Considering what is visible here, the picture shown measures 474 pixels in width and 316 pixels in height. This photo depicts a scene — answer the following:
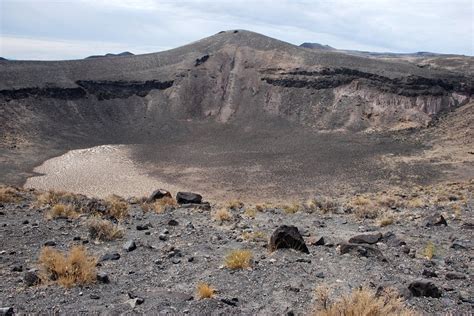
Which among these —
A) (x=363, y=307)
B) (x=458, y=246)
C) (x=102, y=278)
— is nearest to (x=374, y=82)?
Result: (x=458, y=246)

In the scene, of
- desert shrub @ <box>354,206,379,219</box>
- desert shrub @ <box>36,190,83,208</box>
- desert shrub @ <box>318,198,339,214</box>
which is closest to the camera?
desert shrub @ <box>36,190,83,208</box>

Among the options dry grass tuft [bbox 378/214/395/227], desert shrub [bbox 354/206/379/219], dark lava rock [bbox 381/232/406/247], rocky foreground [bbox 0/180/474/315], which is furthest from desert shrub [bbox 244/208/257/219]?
dark lava rock [bbox 381/232/406/247]

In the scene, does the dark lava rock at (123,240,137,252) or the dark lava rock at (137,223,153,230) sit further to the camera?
the dark lava rock at (137,223,153,230)

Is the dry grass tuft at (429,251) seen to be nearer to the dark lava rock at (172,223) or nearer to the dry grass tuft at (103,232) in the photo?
the dark lava rock at (172,223)

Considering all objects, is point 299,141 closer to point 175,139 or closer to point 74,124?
point 175,139

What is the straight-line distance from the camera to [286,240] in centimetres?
1067

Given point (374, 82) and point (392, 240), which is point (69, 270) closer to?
point (392, 240)

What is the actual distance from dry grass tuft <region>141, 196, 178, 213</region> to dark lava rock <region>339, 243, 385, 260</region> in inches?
299

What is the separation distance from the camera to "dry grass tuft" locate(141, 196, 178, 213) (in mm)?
16770

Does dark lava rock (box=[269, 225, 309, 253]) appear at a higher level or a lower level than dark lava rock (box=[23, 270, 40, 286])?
lower

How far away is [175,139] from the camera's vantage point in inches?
2159

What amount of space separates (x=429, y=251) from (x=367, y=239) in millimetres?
1610

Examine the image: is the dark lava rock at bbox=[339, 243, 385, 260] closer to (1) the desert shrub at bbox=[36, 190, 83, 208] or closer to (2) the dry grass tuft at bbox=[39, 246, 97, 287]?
(2) the dry grass tuft at bbox=[39, 246, 97, 287]

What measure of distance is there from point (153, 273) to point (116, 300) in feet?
5.52
